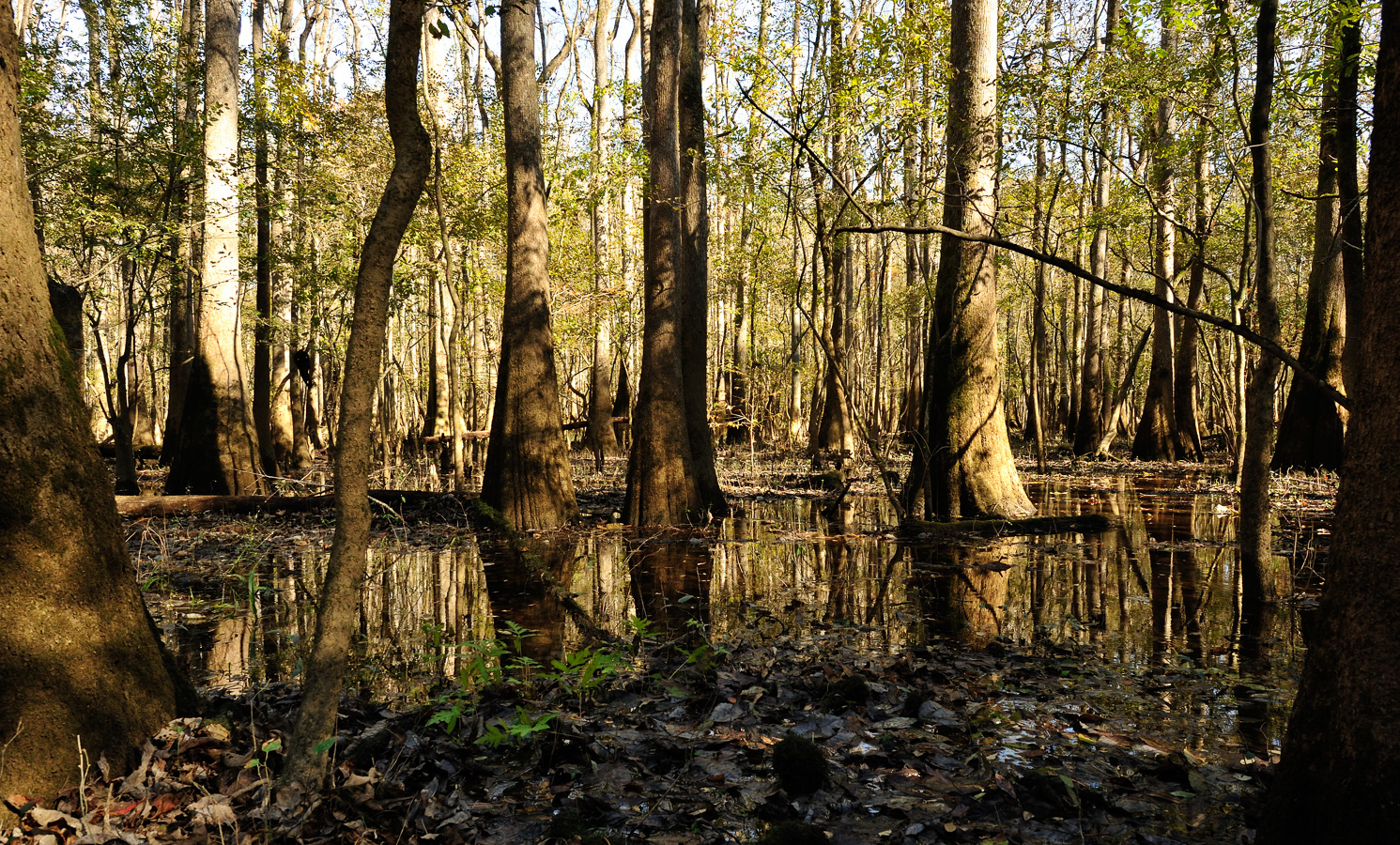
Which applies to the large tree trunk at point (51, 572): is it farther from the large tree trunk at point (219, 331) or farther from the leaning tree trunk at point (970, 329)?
the large tree trunk at point (219, 331)

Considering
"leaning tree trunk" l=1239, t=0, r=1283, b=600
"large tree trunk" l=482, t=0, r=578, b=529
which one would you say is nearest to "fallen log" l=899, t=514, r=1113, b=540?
"leaning tree trunk" l=1239, t=0, r=1283, b=600

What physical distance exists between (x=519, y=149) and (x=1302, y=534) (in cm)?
960

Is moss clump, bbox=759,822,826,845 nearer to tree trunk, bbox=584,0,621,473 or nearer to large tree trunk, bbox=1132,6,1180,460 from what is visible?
tree trunk, bbox=584,0,621,473

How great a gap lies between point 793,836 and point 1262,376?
4438mm

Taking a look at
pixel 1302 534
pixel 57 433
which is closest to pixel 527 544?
pixel 57 433

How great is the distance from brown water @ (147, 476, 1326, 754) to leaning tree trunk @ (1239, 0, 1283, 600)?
0.37 m

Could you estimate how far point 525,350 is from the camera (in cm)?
977

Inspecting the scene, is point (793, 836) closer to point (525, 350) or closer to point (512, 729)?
point (512, 729)

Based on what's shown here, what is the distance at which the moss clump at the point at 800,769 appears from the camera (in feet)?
9.04

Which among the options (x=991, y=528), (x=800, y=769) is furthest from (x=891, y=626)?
(x=991, y=528)

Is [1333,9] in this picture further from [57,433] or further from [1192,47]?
[57,433]

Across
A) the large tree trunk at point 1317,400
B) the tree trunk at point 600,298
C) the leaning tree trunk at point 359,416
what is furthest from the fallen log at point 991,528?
the tree trunk at point 600,298

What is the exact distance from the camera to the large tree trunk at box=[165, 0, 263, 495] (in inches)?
460

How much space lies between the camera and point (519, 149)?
9930 mm
